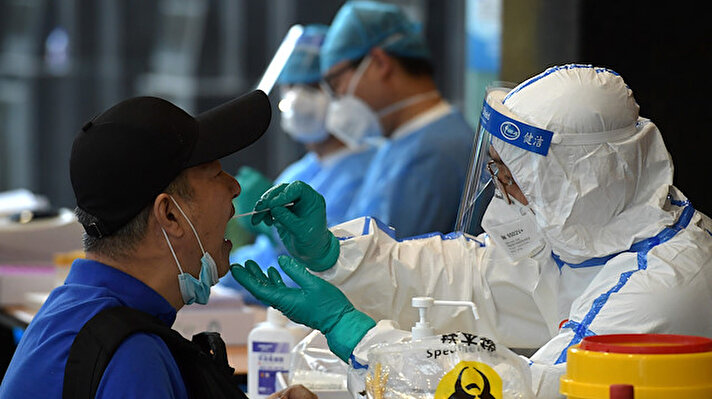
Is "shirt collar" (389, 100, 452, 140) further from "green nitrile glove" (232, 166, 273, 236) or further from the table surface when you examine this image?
the table surface

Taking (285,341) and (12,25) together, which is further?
(12,25)

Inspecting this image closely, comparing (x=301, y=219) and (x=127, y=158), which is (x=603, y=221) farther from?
(x=127, y=158)

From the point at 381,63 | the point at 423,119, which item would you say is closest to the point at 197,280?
the point at 423,119

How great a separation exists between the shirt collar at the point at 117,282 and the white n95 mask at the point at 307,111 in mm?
3155

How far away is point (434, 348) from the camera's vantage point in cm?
145

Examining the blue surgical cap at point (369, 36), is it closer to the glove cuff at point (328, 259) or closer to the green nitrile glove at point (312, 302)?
the glove cuff at point (328, 259)

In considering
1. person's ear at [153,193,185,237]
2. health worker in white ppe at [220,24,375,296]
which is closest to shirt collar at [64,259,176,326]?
person's ear at [153,193,185,237]

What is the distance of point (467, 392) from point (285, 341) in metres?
1.18

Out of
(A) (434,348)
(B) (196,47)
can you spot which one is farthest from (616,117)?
(B) (196,47)

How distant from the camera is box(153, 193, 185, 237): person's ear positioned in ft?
5.41

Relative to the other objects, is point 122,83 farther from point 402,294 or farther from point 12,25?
point 402,294

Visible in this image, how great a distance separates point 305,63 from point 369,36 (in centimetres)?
55

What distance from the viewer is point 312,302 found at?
1.92 meters

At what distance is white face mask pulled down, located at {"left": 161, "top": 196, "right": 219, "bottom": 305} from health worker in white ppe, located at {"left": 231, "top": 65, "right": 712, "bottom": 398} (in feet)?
0.60
